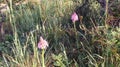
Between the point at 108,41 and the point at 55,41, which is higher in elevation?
the point at 108,41

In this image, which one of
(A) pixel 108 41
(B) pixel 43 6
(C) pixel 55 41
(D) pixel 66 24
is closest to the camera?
(A) pixel 108 41

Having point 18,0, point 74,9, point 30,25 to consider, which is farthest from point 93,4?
point 18,0

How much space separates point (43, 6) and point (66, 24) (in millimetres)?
687

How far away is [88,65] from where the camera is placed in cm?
262

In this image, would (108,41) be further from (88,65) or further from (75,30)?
(75,30)

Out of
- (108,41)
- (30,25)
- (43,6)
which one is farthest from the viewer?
(43,6)

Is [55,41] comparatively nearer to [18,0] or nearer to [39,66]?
[39,66]

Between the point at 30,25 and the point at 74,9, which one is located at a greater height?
the point at 74,9

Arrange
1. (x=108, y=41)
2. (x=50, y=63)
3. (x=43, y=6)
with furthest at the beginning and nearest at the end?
(x=43, y=6), (x=50, y=63), (x=108, y=41)

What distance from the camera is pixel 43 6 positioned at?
13.1 ft

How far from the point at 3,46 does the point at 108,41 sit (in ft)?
4.32

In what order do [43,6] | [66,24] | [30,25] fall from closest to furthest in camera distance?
[66,24] < [30,25] < [43,6]

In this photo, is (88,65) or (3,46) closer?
(88,65)

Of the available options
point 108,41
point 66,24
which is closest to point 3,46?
point 66,24
